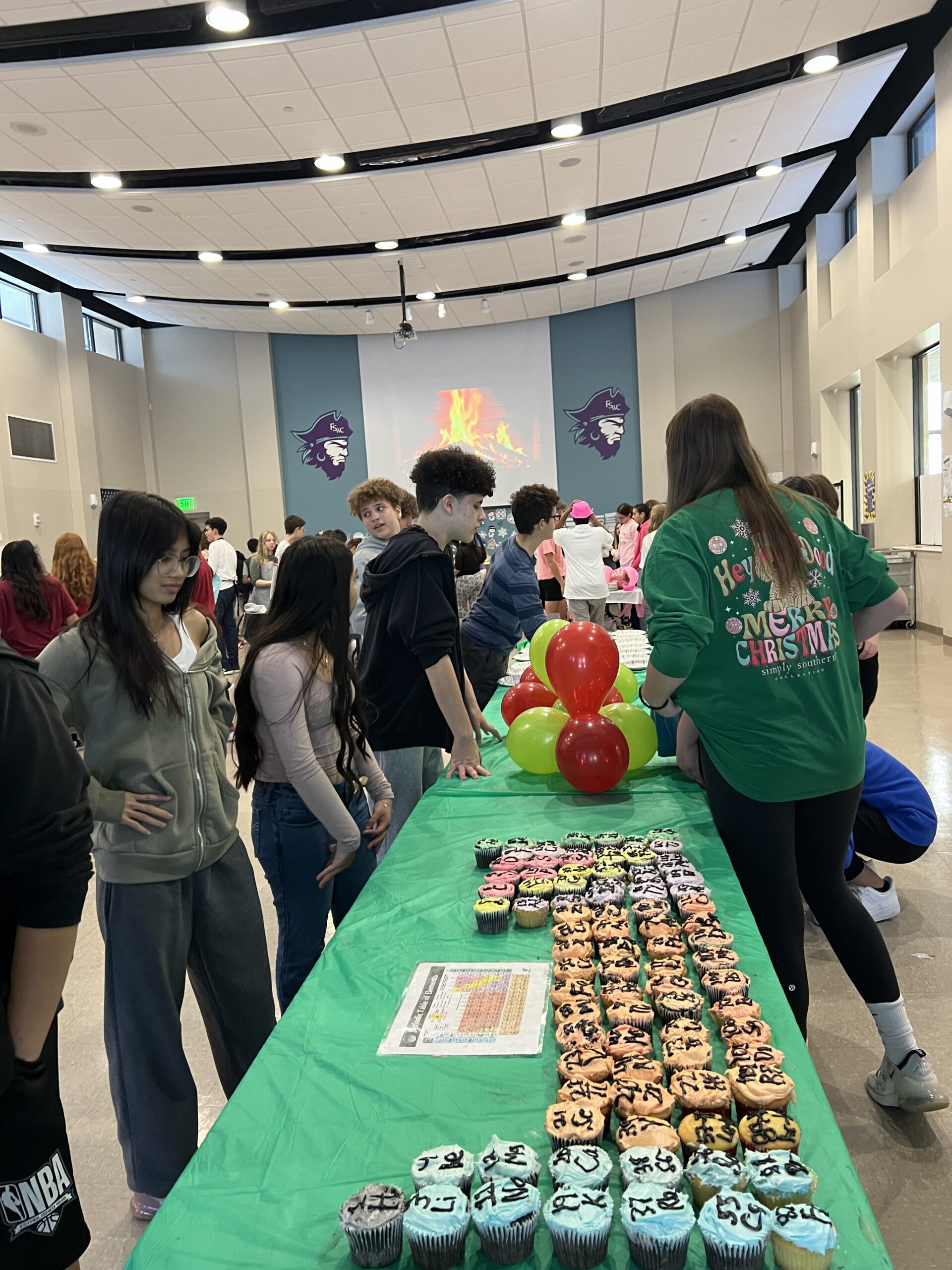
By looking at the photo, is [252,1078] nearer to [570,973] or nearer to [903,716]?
[570,973]

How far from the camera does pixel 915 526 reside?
402 inches

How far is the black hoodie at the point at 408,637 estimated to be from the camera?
243 centimetres

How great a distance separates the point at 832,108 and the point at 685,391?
6.36 meters

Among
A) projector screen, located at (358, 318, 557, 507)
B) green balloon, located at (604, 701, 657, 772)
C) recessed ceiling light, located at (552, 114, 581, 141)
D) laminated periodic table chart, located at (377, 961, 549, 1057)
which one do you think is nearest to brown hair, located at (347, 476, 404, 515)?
green balloon, located at (604, 701, 657, 772)

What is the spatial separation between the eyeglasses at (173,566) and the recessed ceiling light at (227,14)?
17.5ft

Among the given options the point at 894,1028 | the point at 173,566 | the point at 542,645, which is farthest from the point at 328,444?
the point at 894,1028

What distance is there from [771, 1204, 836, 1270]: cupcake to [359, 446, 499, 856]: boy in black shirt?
1639 mm

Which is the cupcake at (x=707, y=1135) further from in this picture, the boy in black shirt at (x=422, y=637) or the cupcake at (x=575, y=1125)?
the boy in black shirt at (x=422, y=637)

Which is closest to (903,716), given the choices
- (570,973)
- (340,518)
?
→ (570,973)

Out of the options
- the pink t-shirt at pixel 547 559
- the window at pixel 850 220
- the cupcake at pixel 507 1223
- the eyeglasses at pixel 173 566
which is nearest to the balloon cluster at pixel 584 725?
the eyeglasses at pixel 173 566

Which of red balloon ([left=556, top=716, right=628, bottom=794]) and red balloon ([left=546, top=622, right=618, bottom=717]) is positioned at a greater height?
red balloon ([left=546, top=622, right=618, bottom=717])

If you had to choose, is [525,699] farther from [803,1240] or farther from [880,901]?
[803,1240]

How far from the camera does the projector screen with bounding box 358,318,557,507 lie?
14805 mm

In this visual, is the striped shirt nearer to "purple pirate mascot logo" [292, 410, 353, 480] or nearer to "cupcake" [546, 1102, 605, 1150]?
"cupcake" [546, 1102, 605, 1150]
